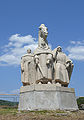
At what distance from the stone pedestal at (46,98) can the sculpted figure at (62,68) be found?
2.07 ft

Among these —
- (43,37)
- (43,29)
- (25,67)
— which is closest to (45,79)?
(25,67)

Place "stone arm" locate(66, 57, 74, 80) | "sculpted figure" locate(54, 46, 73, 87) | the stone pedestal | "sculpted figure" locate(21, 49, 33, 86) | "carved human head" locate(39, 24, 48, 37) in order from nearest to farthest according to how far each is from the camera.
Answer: the stone pedestal
"sculpted figure" locate(54, 46, 73, 87)
"sculpted figure" locate(21, 49, 33, 86)
"stone arm" locate(66, 57, 74, 80)
"carved human head" locate(39, 24, 48, 37)

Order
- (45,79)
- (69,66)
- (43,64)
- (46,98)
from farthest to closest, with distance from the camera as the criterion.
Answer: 1. (69,66)
2. (43,64)
3. (45,79)
4. (46,98)

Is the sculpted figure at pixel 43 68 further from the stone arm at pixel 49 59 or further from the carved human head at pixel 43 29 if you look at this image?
the carved human head at pixel 43 29

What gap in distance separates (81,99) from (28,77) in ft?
55.4

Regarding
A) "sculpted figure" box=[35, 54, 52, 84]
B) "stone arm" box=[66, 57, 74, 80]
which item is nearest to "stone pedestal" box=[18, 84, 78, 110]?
"sculpted figure" box=[35, 54, 52, 84]

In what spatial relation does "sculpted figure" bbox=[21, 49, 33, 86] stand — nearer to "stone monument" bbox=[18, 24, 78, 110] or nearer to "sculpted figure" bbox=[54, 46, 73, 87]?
"stone monument" bbox=[18, 24, 78, 110]

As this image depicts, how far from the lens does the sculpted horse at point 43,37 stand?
38.3 ft

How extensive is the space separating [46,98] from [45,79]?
3.71 feet

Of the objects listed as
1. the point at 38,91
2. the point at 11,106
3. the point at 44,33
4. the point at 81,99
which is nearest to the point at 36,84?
the point at 38,91

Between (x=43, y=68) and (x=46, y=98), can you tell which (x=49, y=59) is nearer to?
(x=43, y=68)

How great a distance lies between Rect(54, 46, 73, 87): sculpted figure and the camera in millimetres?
10977

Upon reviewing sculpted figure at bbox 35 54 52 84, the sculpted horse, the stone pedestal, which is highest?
the sculpted horse

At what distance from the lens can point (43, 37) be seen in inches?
464
